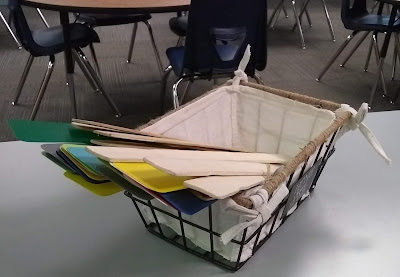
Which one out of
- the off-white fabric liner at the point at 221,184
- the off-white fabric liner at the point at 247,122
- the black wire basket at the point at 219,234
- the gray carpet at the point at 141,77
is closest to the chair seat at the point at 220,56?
the gray carpet at the point at 141,77

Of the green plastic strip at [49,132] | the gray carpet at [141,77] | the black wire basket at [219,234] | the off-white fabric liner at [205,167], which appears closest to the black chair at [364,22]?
the gray carpet at [141,77]

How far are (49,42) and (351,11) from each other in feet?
6.57

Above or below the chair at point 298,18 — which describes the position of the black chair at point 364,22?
above

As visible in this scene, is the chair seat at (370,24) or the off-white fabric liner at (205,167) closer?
the off-white fabric liner at (205,167)

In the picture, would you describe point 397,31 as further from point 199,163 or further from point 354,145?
point 199,163

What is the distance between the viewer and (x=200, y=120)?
29.2 inches

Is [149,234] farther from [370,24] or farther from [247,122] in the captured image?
[370,24]

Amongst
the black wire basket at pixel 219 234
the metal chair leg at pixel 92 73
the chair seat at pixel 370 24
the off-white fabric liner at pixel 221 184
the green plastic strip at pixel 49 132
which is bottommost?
the metal chair leg at pixel 92 73

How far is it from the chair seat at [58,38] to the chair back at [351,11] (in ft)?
5.31

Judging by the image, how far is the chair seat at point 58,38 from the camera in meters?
2.34

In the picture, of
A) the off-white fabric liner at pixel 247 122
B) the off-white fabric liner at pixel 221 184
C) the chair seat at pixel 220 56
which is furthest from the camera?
the chair seat at pixel 220 56

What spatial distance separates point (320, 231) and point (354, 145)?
28cm

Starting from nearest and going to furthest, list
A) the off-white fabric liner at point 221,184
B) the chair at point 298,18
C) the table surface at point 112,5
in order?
the off-white fabric liner at point 221,184 → the table surface at point 112,5 → the chair at point 298,18

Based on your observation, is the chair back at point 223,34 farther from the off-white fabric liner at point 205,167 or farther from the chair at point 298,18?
the chair at point 298,18
